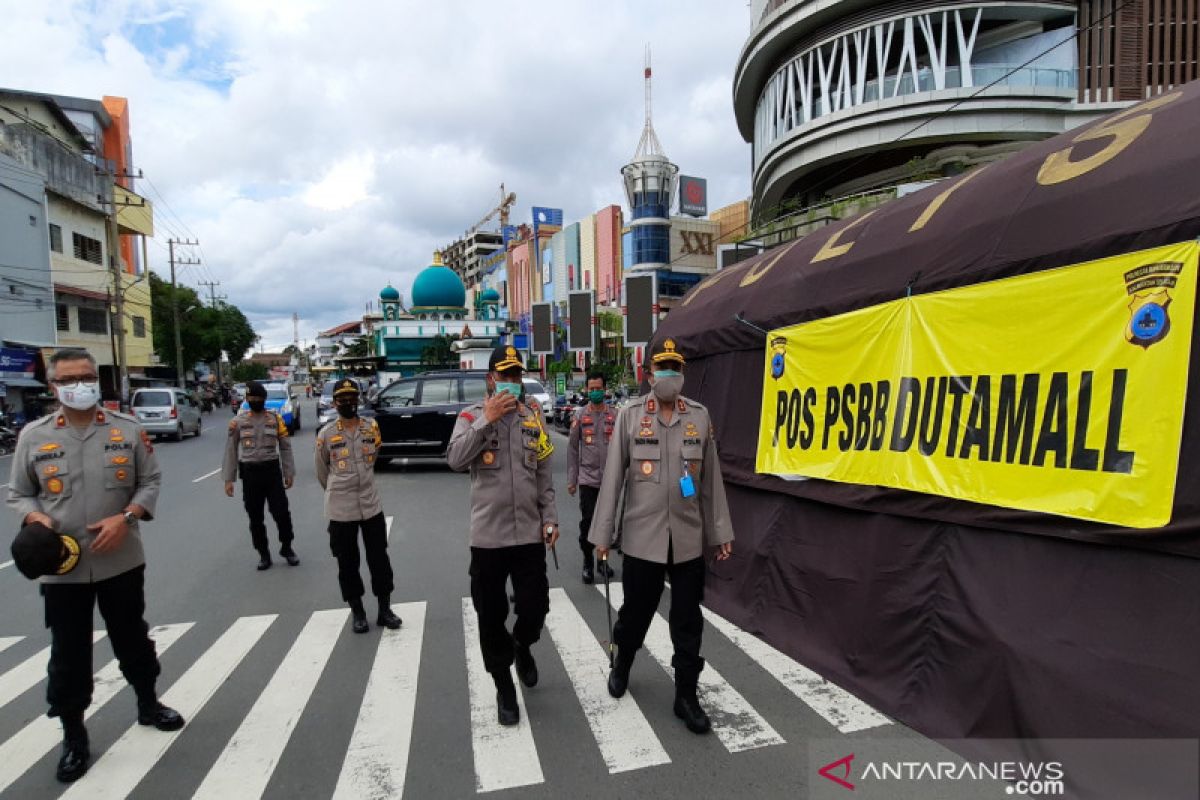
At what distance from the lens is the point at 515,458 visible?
3482mm

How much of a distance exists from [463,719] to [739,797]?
1500 mm

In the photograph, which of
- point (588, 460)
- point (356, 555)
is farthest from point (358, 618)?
point (588, 460)

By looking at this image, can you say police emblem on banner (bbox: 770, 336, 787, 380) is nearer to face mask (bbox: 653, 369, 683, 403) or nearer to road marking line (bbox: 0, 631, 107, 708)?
face mask (bbox: 653, 369, 683, 403)

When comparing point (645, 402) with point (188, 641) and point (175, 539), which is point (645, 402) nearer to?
point (188, 641)

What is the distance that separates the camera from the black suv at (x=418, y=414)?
40.6ft

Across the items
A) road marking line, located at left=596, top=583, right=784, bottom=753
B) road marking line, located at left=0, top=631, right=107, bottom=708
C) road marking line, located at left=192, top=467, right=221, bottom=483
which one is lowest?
road marking line, located at left=192, top=467, right=221, bottom=483

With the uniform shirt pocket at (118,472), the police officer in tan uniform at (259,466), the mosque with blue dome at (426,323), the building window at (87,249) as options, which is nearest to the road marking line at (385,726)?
the uniform shirt pocket at (118,472)

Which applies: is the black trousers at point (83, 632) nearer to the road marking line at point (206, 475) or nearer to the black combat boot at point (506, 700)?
the black combat boot at point (506, 700)

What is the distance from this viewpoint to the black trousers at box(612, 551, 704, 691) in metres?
3.27

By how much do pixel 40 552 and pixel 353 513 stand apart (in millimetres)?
2046

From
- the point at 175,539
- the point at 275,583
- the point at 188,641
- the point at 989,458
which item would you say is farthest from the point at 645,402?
the point at 175,539

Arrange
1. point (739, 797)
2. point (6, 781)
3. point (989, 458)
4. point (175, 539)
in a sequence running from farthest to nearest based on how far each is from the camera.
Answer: point (175, 539), point (989, 458), point (6, 781), point (739, 797)

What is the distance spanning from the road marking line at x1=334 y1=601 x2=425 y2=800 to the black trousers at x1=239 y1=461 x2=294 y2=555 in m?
2.63

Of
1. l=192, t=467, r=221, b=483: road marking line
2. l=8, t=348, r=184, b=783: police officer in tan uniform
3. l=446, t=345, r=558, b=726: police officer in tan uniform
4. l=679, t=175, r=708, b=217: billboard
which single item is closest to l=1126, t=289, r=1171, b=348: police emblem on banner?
l=446, t=345, r=558, b=726: police officer in tan uniform
